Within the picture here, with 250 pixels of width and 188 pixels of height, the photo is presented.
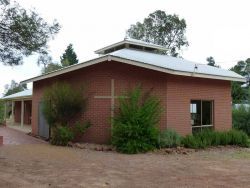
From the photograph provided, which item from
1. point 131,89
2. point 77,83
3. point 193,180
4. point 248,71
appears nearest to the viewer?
point 193,180

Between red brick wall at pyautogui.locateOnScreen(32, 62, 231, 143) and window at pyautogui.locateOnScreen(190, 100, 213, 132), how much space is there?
382 millimetres

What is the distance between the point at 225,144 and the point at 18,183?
11.4 m

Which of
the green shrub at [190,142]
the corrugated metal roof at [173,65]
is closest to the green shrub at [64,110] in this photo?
the corrugated metal roof at [173,65]

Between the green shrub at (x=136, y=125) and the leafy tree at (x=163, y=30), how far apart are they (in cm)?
3409

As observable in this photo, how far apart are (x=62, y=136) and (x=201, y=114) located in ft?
22.0

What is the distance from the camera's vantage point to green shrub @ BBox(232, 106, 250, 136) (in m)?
23.8

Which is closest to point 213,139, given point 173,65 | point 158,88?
point 158,88

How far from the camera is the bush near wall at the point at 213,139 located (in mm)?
16047

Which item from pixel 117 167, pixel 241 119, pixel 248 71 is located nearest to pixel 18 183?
pixel 117 167

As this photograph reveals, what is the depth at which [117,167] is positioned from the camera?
1123 centimetres

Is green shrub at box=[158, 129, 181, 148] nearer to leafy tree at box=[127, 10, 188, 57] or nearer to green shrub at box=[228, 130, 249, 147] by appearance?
green shrub at box=[228, 130, 249, 147]

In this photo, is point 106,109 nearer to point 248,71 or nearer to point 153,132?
point 153,132

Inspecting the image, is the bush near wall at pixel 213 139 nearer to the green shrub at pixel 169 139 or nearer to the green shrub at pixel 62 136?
the green shrub at pixel 169 139

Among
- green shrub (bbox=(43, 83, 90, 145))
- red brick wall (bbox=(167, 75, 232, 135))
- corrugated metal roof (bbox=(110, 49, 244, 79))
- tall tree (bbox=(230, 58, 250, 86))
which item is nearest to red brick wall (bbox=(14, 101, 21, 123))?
corrugated metal roof (bbox=(110, 49, 244, 79))
